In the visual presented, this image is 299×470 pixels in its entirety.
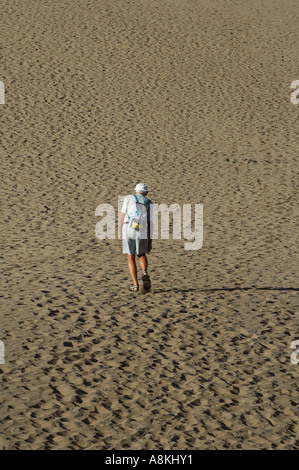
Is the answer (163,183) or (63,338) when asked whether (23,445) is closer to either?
(63,338)

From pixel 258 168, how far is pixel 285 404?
10.7m

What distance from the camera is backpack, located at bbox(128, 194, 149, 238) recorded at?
26.6ft

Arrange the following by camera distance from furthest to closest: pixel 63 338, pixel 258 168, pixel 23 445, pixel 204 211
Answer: pixel 258 168 → pixel 204 211 → pixel 63 338 → pixel 23 445

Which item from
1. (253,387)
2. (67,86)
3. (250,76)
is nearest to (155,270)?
(253,387)

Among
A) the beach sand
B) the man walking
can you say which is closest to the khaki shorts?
the man walking

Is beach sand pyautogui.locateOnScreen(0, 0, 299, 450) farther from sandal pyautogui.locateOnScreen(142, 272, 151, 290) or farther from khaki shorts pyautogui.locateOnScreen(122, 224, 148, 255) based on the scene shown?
khaki shorts pyautogui.locateOnScreen(122, 224, 148, 255)

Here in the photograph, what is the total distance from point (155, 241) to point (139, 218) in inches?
131

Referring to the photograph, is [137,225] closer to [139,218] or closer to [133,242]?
[139,218]

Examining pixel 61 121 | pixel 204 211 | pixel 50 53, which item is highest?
pixel 50 53

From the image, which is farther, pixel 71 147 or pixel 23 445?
pixel 71 147

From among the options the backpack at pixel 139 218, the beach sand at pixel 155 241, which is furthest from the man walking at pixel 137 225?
the beach sand at pixel 155 241

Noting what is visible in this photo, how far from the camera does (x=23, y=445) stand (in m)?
4.93

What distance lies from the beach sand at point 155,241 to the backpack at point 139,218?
892 mm

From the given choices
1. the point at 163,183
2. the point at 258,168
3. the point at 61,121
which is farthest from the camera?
the point at 61,121
